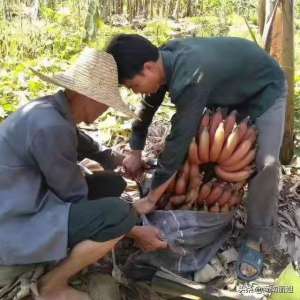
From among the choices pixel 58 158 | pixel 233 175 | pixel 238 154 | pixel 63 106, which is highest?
pixel 63 106

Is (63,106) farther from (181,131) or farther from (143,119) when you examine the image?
(143,119)

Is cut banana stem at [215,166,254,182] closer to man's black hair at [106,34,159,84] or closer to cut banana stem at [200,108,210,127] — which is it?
cut banana stem at [200,108,210,127]

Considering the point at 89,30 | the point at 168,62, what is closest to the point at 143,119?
the point at 168,62

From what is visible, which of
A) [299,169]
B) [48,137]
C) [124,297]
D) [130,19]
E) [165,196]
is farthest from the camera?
[130,19]

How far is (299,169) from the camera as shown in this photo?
391 centimetres

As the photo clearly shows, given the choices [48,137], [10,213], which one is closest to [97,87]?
[48,137]

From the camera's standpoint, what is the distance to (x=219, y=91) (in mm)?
2809

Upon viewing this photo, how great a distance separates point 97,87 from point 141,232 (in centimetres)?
80

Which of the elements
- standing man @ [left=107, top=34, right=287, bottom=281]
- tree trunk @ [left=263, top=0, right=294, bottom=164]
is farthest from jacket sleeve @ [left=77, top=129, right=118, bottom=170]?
tree trunk @ [left=263, top=0, right=294, bottom=164]

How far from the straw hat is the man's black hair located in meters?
0.07

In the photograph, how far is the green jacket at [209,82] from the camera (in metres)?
2.62

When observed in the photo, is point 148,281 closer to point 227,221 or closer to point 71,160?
point 227,221

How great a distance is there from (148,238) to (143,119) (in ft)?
2.79

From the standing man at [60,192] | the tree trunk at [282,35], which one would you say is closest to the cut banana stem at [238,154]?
the standing man at [60,192]
